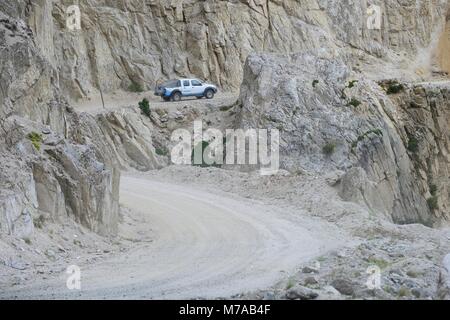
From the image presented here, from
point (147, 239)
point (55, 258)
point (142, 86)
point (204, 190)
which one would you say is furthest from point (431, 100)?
point (55, 258)

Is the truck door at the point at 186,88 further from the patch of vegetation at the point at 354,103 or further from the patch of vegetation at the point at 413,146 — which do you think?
the patch of vegetation at the point at 413,146

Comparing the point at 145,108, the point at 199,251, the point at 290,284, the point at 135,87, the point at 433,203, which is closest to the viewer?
the point at 290,284

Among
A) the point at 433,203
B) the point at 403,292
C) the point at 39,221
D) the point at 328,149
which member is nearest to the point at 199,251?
the point at 39,221

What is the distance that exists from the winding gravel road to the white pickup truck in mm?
14225

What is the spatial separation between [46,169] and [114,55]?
27.1 meters

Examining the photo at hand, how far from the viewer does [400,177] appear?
37312 mm

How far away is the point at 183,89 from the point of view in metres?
42.9

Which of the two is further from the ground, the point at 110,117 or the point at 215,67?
the point at 215,67

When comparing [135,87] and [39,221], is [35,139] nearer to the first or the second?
[39,221]

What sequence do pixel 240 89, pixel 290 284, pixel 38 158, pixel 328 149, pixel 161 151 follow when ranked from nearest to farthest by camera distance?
pixel 290 284
pixel 38 158
pixel 328 149
pixel 161 151
pixel 240 89

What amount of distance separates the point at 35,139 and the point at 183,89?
75.5 ft
